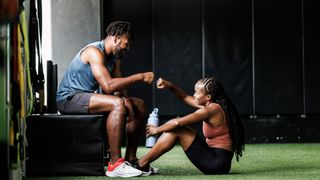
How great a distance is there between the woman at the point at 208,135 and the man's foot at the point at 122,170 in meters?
0.13

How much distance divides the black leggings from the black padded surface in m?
0.70

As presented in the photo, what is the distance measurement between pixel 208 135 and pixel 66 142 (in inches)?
43.0

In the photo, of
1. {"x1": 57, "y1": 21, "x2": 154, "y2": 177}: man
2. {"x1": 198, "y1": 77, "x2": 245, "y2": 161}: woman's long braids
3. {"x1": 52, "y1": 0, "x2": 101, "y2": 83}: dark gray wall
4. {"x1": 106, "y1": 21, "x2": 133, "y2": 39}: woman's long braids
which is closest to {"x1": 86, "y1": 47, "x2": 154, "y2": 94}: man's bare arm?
{"x1": 57, "y1": 21, "x2": 154, "y2": 177}: man

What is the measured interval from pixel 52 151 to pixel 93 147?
31cm

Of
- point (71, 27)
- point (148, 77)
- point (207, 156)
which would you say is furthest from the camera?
point (71, 27)

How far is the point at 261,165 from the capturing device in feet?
20.6

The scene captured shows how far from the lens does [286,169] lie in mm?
5816

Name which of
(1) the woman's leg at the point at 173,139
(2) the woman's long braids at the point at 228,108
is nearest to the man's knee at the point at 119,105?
(1) the woman's leg at the point at 173,139

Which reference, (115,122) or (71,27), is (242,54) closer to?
(71,27)

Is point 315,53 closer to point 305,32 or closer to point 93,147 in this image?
point 305,32

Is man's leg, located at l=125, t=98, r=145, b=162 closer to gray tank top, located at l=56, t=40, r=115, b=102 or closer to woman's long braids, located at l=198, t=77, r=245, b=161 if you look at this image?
gray tank top, located at l=56, t=40, r=115, b=102

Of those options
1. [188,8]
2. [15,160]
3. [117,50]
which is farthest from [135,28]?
[15,160]

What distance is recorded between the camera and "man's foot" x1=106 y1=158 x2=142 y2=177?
5.05 m

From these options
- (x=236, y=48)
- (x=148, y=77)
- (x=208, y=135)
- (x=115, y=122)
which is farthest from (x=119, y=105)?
(x=236, y=48)
